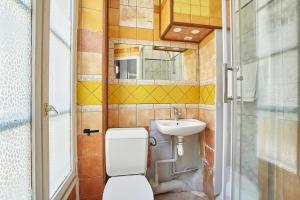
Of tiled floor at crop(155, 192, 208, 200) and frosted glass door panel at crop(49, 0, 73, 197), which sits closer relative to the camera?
frosted glass door panel at crop(49, 0, 73, 197)

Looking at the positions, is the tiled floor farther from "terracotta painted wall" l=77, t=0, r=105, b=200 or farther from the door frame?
the door frame

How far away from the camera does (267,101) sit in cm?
78

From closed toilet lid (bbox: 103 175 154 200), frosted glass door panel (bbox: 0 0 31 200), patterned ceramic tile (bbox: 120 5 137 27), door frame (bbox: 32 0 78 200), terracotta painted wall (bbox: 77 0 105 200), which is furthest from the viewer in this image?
patterned ceramic tile (bbox: 120 5 137 27)

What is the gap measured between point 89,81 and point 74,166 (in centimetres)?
71

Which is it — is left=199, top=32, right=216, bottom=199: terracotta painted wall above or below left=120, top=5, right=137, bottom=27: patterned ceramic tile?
below

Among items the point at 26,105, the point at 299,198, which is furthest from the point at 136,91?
the point at 299,198

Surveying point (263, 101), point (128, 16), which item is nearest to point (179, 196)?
point (263, 101)

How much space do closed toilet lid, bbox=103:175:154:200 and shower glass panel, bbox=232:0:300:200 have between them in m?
0.59

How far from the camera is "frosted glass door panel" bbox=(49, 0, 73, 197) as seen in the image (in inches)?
40.0

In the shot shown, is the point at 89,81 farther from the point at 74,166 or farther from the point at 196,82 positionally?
the point at 196,82

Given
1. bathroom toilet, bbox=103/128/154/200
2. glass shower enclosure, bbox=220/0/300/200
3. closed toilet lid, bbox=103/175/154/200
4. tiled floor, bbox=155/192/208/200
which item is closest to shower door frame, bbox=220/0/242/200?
glass shower enclosure, bbox=220/0/300/200

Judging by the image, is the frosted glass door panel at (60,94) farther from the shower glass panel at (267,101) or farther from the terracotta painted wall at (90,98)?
the shower glass panel at (267,101)

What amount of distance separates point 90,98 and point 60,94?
280 millimetres

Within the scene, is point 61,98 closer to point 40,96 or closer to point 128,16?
point 40,96
